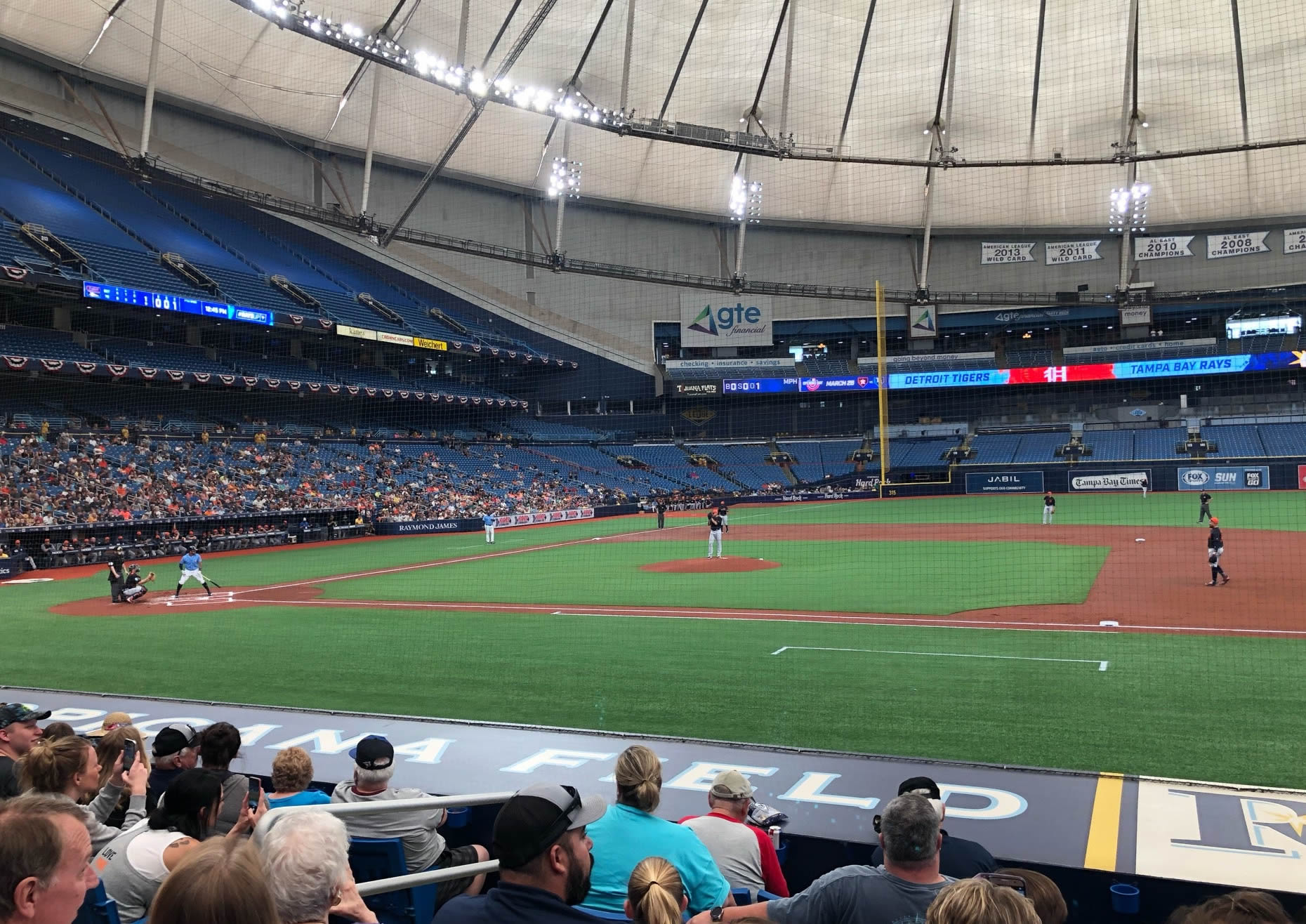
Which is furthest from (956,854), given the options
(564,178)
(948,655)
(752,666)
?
(564,178)

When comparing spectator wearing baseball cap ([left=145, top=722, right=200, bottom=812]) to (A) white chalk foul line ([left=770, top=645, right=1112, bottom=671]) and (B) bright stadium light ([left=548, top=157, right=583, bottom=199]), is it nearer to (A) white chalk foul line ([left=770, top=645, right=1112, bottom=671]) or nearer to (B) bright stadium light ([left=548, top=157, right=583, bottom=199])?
(A) white chalk foul line ([left=770, top=645, right=1112, bottom=671])

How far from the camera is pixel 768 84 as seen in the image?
133 ft

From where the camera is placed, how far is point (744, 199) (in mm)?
43406

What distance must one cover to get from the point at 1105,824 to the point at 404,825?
4.17 metres

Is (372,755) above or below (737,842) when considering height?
above

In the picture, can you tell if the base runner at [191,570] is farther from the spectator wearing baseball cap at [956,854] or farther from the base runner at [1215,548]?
the base runner at [1215,548]

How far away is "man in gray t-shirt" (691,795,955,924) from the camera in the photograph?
3150 mm

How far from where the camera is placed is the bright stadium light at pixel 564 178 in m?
33.0

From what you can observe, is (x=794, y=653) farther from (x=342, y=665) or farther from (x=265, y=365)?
(x=265, y=365)

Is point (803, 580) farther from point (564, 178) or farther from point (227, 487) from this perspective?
point (227, 487)

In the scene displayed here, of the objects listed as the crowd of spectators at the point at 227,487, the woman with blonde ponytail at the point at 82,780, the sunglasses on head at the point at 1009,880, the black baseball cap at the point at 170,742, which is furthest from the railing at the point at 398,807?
the crowd of spectators at the point at 227,487

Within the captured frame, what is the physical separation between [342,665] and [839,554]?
16768mm

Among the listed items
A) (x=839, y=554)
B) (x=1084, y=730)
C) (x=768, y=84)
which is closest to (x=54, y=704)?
(x=1084, y=730)

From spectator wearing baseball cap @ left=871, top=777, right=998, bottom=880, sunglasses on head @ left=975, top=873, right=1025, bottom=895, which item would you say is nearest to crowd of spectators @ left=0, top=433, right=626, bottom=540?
spectator wearing baseball cap @ left=871, top=777, right=998, bottom=880
